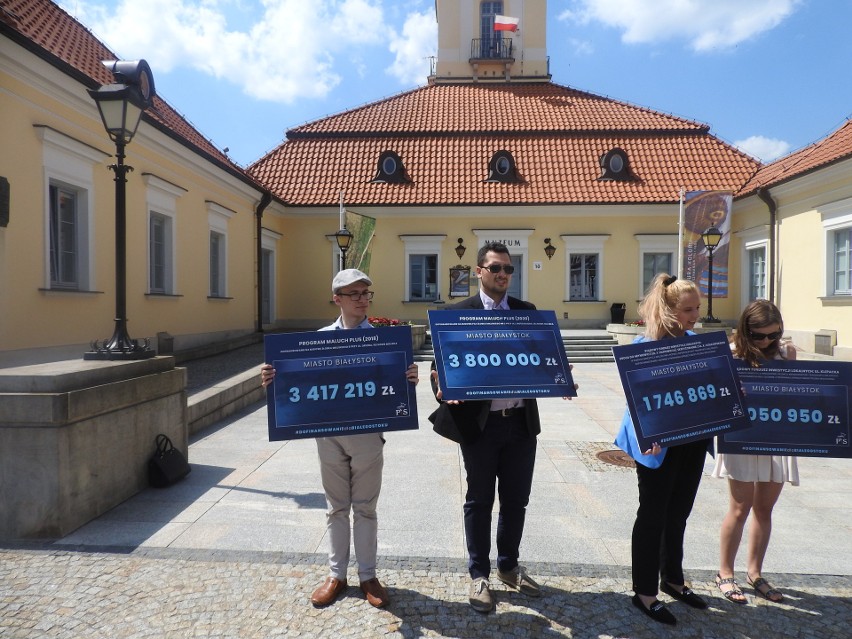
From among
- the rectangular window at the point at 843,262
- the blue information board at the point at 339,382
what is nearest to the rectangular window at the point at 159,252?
the blue information board at the point at 339,382

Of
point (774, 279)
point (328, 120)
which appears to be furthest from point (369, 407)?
point (328, 120)

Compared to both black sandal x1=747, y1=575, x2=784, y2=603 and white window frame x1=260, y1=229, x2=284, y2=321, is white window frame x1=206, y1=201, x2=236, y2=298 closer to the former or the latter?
white window frame x1=260, y1=229, x2=284, y2=321

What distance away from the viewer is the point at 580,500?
4.91m

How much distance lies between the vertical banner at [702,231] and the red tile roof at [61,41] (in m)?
14.8

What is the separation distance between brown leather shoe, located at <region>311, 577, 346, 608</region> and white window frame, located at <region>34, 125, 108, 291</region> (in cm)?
844

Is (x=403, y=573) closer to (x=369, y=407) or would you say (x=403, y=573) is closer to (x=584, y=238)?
(x=369, y=407)

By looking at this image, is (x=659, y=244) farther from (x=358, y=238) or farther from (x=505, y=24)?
(x=505, y=24)

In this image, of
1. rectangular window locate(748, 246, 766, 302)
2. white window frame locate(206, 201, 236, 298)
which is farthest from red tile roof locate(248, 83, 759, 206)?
white window frame locate(206, 201, 236, 298)

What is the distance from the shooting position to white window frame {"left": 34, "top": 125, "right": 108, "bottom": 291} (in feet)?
30.4

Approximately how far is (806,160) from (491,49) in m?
17.9

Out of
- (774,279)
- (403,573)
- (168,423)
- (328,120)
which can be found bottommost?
(403,573)

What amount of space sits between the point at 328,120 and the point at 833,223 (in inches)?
703

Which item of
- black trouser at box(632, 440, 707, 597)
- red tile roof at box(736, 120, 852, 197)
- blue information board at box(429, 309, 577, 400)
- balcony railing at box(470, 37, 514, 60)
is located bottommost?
black trouser at box(632, 440, 707, 597)

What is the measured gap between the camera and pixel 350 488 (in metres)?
3.32
